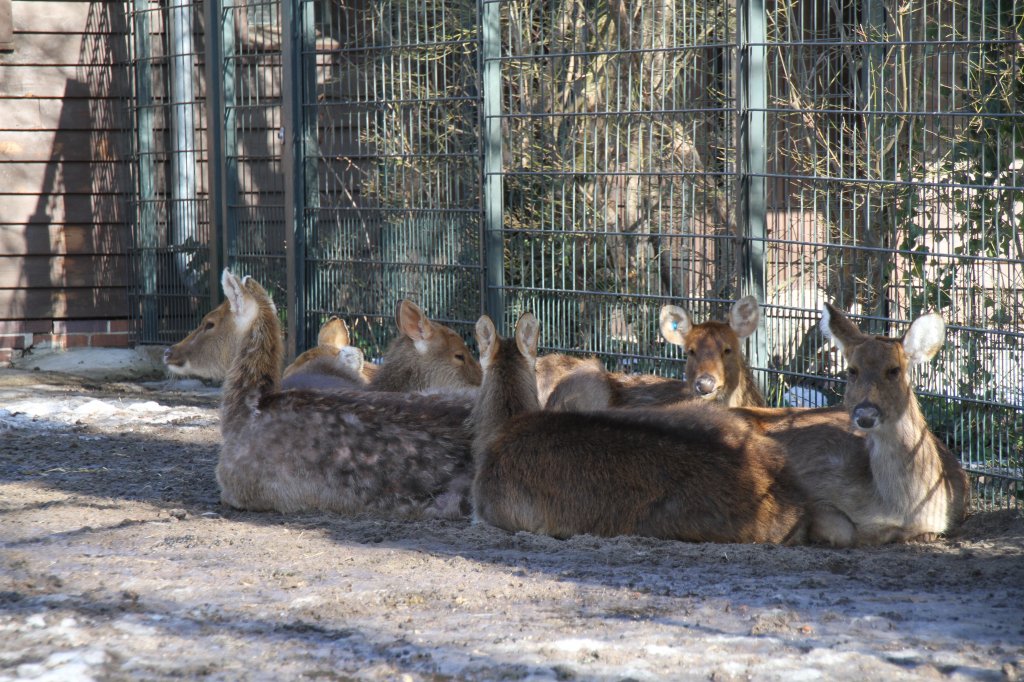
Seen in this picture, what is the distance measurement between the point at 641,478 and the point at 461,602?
140 cm

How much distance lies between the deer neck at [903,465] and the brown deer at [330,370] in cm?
350

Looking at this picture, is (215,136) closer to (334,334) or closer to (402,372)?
(334,334)

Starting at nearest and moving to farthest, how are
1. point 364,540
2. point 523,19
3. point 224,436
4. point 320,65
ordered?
1. point 364,540
2. point 224,436
3. point 523,19
4. point 320,65

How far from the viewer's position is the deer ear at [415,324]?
7.84 meters

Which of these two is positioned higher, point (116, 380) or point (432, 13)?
point (432, 13)

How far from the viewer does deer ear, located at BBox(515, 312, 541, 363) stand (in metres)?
6.31

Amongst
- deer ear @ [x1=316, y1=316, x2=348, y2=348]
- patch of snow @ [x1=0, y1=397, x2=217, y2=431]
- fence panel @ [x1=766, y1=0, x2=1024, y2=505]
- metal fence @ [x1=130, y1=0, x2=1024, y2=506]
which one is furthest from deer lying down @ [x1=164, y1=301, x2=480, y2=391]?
fence panel @ [x1=766, y1=0, x2=1024, y2=505]

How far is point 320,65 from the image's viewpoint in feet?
35.9

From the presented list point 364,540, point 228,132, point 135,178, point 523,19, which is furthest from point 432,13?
point 364,540

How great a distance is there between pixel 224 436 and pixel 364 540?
1412 mm

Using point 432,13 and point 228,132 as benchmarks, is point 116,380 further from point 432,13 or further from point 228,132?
point 432,13

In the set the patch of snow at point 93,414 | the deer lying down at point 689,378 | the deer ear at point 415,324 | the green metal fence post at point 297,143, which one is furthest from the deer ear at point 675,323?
the green metal fence post at point 297,143

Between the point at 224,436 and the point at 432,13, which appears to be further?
the point at 432,13

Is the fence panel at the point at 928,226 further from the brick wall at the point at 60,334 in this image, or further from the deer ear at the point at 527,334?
the brick wall at the point at 60,334
